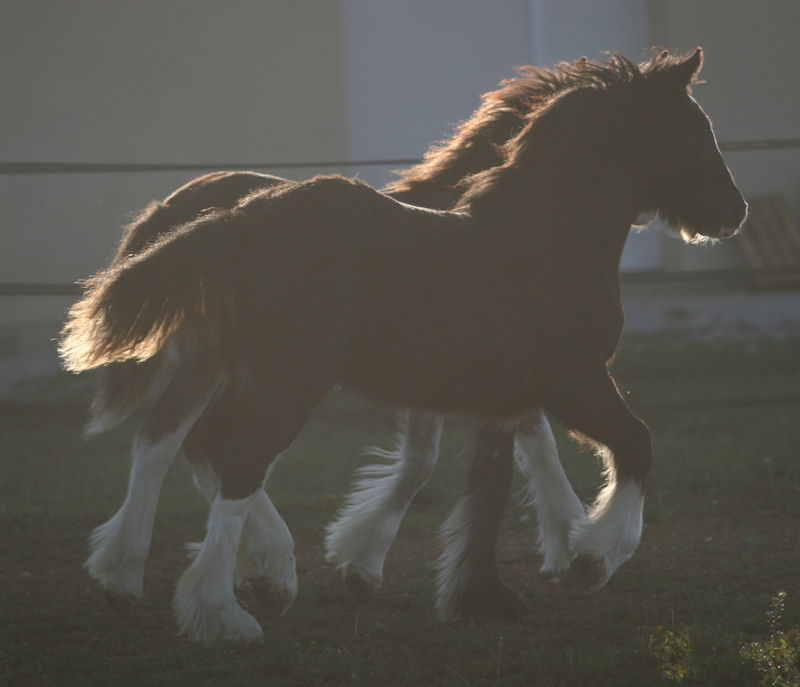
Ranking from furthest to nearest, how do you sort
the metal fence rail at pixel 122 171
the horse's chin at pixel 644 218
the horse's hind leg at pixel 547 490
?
the metal fence rail at pixel 122 171 → the horse's hind leg at pixel 547 490 → the horse's chin at pixel 644 218

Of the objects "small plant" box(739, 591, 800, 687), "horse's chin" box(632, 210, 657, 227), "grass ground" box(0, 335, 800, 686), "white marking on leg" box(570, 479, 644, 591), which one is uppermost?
"horse's chin" box(632, 210, 657, 227)

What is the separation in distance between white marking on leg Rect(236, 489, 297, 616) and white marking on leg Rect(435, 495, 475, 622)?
0.52 metres

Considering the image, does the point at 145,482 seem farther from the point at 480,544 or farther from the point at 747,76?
the point at 747,76

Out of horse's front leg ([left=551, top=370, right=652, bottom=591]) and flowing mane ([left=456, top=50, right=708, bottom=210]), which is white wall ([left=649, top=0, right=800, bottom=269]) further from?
horse's front leg ([left=551, top=370, right=652, bottom=591])

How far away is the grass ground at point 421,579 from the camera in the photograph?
331cm

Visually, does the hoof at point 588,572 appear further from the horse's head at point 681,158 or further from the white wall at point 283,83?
the white wall at point 283,83

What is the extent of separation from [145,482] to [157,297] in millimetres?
859

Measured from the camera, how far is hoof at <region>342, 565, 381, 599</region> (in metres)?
4.31

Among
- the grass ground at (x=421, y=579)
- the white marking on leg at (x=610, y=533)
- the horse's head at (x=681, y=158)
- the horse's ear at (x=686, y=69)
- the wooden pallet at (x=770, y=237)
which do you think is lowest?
the wooden pallet at (x=770, y=237)

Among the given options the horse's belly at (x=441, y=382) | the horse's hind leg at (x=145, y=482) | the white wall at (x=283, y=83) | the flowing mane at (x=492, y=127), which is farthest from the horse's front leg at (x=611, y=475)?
the white wall at (x=283, y=83)

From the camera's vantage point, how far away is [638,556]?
4.89 metres

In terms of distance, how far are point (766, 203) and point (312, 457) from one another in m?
8.18

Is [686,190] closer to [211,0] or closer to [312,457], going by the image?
[312,457]

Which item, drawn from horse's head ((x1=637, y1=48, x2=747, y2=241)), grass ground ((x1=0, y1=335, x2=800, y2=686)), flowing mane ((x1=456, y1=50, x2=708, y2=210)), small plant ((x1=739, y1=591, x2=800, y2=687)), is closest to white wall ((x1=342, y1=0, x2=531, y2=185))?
grass ground ((x1=0, y1=335, x2=800, y2=686))
